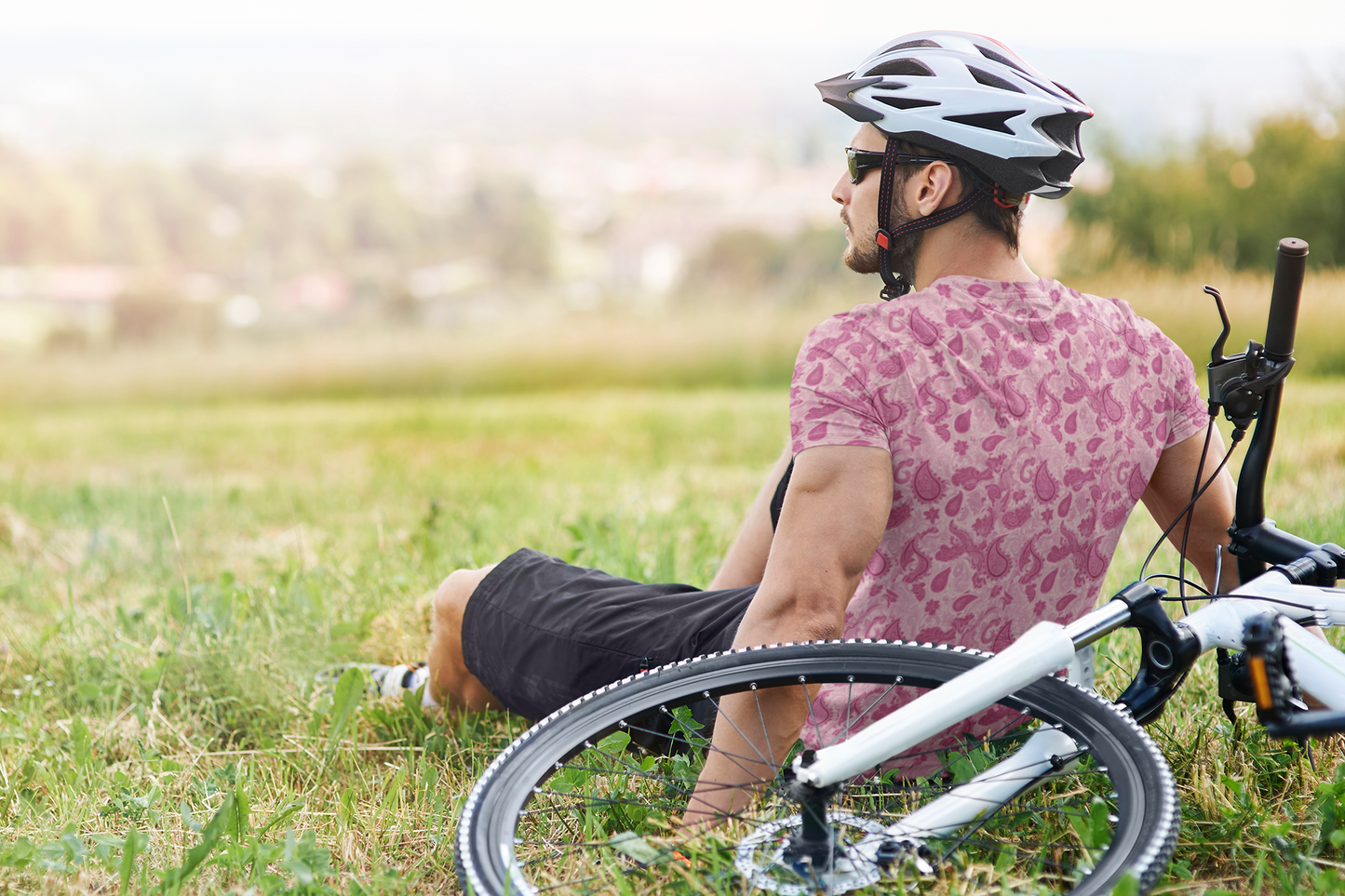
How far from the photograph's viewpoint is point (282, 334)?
63.6ft

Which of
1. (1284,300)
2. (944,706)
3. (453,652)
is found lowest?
(453,652)

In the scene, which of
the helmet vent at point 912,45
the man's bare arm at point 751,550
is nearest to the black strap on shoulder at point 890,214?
the helmet vent at point 912,45

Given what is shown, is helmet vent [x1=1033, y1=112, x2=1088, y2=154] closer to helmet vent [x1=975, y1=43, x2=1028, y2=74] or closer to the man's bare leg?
helmet vent [x1=975, y1=43, x2=1028, y2=74]

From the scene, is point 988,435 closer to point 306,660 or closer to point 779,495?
point 779,495

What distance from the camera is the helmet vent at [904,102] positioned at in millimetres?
1987

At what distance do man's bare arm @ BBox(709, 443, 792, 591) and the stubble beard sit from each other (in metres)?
0.76

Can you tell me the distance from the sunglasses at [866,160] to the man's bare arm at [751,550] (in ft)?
2.83

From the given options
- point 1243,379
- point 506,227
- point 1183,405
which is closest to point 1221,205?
point 1183,405

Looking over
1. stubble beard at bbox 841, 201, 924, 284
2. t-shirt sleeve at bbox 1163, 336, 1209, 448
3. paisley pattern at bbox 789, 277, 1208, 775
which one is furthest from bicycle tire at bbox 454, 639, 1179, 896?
stubble beard at bbox 841, 201, 924, 284

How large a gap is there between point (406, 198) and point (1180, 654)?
92.3 ft

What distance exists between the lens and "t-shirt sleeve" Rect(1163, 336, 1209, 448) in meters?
2.02

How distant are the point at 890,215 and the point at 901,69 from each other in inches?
11.7

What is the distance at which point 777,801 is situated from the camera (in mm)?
1887

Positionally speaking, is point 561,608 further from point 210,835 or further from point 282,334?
point 282,334
